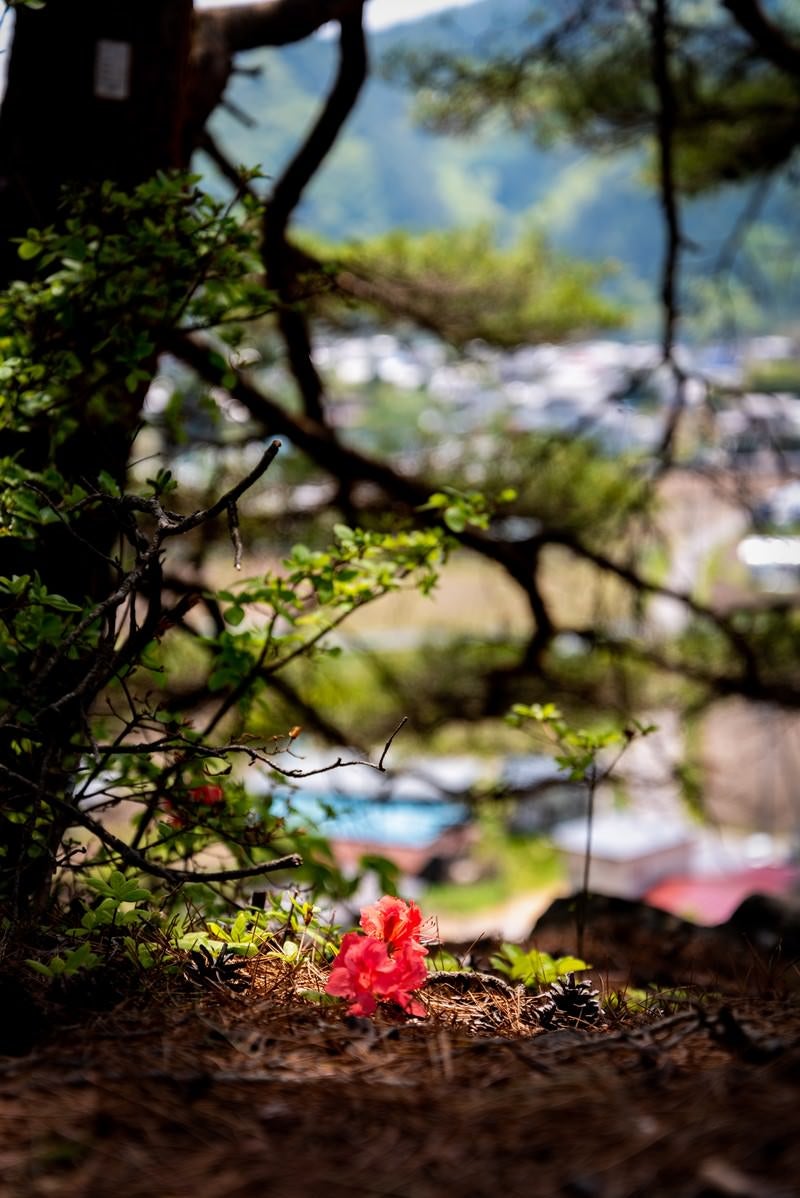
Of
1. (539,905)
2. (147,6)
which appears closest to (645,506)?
(147,6)

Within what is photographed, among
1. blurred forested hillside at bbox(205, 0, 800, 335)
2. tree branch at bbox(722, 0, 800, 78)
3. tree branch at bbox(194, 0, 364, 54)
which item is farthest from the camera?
blurred forested hillside at bbox(205, 0, 800, 335)

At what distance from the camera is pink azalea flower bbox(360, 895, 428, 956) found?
4.71 ft

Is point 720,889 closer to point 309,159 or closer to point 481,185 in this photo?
point 309,159

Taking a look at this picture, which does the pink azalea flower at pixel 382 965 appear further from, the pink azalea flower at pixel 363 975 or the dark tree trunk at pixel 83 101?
the dark tree trunk at pixel 83 101

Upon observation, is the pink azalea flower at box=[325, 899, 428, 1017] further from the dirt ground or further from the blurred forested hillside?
the blurred forested hillside

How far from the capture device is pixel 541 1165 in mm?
882

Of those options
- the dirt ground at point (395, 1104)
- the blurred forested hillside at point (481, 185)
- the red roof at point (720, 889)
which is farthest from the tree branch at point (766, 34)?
the red roof at point (720, 889)

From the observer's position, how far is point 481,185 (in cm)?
4897

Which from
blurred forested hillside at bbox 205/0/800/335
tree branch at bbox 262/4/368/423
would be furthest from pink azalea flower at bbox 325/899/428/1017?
tree branch at bbox 262/4/368/423

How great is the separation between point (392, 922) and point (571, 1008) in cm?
23

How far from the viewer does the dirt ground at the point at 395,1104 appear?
2.82ft

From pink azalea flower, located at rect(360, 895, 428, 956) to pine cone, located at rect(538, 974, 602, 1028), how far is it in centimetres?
16

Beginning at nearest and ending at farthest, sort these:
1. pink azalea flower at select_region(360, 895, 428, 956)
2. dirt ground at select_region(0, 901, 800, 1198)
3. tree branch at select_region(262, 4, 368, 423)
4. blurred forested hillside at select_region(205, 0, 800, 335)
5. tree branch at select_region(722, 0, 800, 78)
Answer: dirt ground at select_region(0, 901, 800, 1198), pink azalea flower at select_region(360, 895, 428, 956), tree branch at select_region(262, 4, 368, 423), tree branch at select_region(722, 0, 800, 78), blurred forested hillside at select_region(205, 0, 800, 335)

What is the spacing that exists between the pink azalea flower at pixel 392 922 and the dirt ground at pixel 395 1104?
0.09 m
